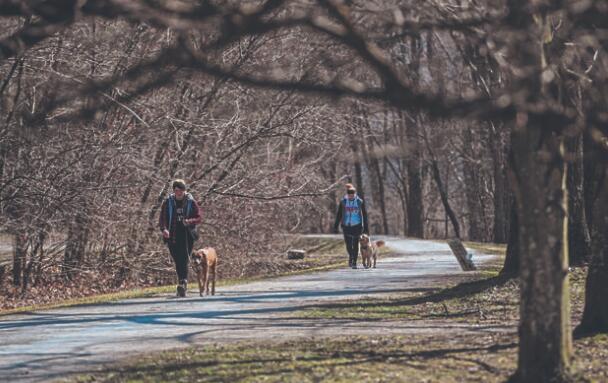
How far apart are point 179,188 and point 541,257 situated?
1044 cm

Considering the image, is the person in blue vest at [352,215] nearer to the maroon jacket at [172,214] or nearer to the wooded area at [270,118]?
the wooded area at [270,118]

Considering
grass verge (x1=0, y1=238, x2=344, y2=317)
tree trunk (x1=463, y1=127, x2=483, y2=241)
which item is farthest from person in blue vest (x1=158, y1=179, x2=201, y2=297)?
tree trunk (x1=463, y1=127, x2=483, y2=241)

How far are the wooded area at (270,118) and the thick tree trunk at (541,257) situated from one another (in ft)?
0.05

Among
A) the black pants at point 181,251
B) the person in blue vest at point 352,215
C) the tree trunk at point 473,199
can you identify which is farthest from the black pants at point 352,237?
the tree trunk at point 473,199

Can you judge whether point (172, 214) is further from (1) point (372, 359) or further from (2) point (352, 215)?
(1) point (372, 359)

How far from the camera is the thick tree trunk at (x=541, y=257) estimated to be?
9539mm

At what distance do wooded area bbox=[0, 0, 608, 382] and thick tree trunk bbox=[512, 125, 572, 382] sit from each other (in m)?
0.01

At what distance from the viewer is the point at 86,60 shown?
79.9 feet

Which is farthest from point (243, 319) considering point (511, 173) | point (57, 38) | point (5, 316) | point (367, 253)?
point (367, 253)

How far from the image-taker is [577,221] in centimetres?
2180

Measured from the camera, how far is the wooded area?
8750mm

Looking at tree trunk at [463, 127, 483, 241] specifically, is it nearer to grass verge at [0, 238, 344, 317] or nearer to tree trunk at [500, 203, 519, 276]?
grass verge at [0, 238, 344, 317]

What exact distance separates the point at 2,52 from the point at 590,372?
227 inches

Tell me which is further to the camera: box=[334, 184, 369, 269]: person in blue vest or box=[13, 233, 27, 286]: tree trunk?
box=[334, 184, 369, 269]: person in blue vest
